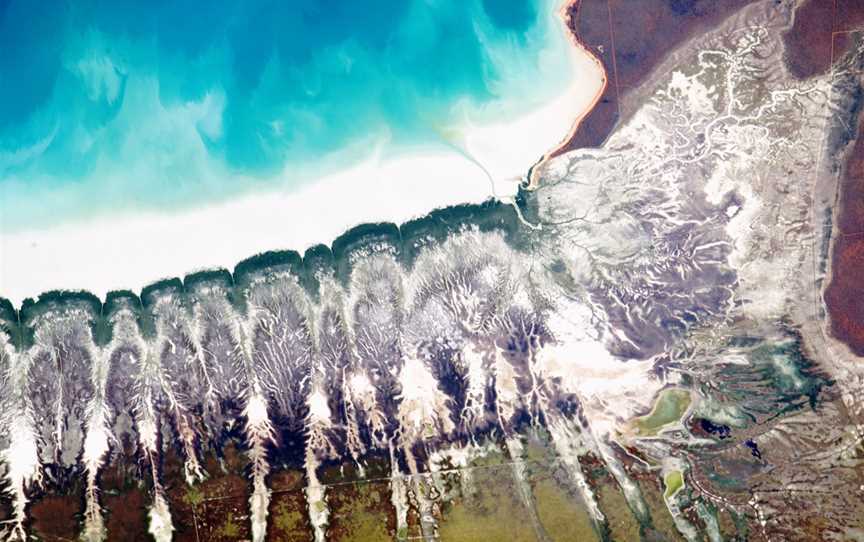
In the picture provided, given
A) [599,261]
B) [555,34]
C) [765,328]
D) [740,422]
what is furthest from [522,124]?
[740,422]

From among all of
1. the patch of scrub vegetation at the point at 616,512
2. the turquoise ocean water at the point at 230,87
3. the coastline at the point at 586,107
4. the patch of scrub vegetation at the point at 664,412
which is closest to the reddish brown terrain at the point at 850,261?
the patch of scrub vegetation at the point at 664,412

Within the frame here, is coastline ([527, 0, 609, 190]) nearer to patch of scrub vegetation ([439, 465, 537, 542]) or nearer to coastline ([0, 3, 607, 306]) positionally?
coastline ([0, 3, 607, 306])

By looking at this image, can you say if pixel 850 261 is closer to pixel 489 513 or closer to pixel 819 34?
pixel 819 34

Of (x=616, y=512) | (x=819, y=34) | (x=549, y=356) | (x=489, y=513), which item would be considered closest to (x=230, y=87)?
(x=549, y=356)

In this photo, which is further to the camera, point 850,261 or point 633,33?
point 633,33

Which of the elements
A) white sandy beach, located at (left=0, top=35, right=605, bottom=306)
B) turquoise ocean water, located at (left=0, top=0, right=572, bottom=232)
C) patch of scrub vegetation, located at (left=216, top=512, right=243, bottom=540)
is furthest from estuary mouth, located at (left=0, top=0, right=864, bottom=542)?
turquoise ocean water, located at (left=0, top=0, right=572, bottom=232)

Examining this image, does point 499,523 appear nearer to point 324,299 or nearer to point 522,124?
point 324,299

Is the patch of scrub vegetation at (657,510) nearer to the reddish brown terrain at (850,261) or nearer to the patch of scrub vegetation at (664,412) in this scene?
the patch of scrub vegetation at (664,412)
